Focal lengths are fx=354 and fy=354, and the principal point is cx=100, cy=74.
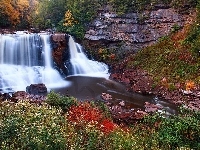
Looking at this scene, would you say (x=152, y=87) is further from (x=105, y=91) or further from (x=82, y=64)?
(x=82, y=64)

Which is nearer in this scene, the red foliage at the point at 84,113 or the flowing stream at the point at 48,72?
the red foliage at the point at 84,113

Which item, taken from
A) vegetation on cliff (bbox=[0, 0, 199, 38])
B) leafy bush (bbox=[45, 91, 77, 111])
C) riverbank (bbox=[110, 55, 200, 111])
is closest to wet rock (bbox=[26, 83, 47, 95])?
riverbank (bbox=[110, 55, 200, 111])

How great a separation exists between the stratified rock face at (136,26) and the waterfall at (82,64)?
2.25 metres

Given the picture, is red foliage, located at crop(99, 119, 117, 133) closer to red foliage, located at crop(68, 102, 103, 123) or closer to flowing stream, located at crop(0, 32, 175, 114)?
red foliage, located at crop(68, 102, 103, 123)

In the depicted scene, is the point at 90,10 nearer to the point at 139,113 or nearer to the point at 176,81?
the point at 176,81

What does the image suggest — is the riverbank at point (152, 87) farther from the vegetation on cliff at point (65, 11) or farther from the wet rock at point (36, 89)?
the wet rock at point (36, 89)

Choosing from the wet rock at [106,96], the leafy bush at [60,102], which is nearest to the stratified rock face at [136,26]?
the wet rock at [106,96]

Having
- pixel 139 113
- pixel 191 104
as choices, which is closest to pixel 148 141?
pixel 139 113

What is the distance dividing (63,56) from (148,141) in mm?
25901

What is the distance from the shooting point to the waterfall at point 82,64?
3991 cm

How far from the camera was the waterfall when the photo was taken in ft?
131

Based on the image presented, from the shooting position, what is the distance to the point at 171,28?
129 ft

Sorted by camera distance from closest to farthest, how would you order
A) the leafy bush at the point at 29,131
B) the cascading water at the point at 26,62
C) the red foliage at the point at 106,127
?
the leafy bush at the point at 29,131
the red foliage at the point at 106,127
the cascading water at the point at 26,62

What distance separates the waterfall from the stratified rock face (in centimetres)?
225
